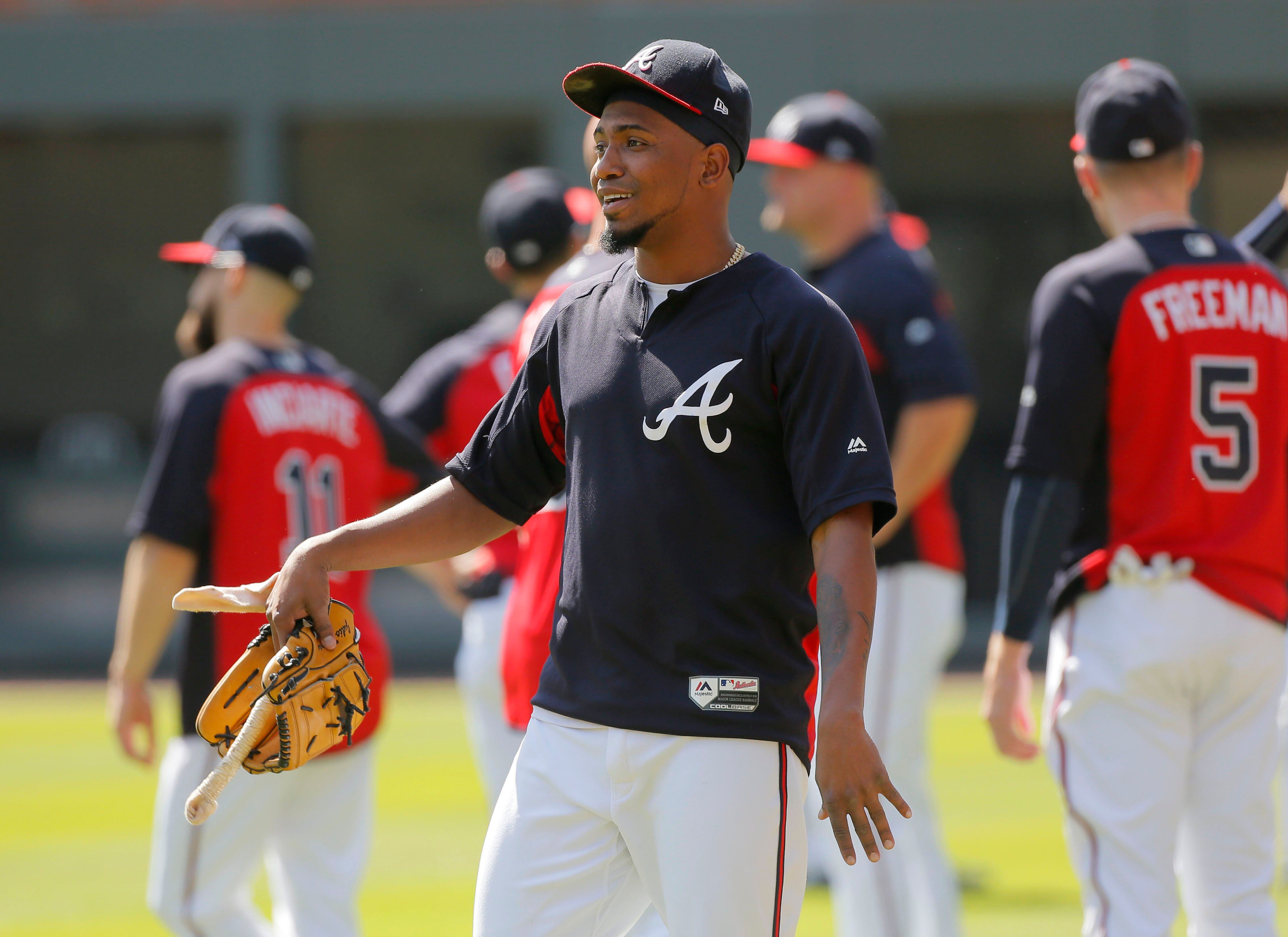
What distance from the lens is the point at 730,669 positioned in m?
2.99

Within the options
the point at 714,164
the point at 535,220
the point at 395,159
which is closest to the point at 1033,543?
the point at 714,164

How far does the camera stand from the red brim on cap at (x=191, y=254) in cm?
519

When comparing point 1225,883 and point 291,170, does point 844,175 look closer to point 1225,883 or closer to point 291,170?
point 1225,883

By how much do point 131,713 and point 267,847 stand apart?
601 mm

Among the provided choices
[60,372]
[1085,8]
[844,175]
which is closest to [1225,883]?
[844,175]

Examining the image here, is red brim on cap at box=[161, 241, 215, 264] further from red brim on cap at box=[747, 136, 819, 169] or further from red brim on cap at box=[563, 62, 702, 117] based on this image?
red brim on cap at box=[563, 62, 702, 117]

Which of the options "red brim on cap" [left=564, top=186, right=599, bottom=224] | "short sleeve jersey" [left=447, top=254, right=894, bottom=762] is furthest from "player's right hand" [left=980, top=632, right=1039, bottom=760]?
"red brim on cap" [left=564, top=186, right=599, bottom=224]

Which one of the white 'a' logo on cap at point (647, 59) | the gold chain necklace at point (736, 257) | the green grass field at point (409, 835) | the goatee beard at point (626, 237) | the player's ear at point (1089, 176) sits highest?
the white 'a' logo on cap at point (647, 59)

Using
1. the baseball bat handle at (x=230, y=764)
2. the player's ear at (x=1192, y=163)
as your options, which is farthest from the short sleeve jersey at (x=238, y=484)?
the player's ear at (x=1192, y=163)

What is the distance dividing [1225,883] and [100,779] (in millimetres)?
8170

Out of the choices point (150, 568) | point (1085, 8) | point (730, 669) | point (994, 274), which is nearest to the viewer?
point (730, 669)

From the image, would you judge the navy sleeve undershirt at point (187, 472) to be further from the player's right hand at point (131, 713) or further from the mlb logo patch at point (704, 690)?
the mlb logo patch at point (704, 690)

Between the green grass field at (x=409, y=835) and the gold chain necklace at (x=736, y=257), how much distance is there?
3792 mm

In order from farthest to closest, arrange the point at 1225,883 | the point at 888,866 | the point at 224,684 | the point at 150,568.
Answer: the point at 888,866 < the point at 150,568 < the point at 1225,883 < the point at 224,684
